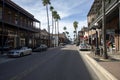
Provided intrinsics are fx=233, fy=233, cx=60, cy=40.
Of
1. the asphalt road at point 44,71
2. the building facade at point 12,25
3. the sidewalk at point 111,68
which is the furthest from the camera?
the building facade at point 12,25

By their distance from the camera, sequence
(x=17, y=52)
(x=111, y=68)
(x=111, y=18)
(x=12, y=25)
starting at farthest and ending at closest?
(x=12, y=25) → (x=111, y=18) → (x=17, y=52) → (x=111, y=68)

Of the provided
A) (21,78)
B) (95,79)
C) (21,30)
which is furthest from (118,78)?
(21,30)

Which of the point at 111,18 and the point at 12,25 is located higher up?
the point at 111,18

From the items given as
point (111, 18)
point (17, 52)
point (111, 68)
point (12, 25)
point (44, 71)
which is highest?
point (111, 18)

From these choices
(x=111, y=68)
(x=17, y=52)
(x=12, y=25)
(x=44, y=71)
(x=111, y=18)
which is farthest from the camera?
(x=12, y=25)

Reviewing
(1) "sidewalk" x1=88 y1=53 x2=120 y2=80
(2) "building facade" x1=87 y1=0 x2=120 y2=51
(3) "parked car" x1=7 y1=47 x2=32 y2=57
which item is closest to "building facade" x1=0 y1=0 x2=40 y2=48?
(3) "parked car" x1=7 y1=47 x2=32 y2=57

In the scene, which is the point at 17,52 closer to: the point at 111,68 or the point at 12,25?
the point at 12,25

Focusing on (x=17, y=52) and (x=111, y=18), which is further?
(x=111, y=18)

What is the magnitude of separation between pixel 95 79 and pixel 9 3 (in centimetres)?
3027

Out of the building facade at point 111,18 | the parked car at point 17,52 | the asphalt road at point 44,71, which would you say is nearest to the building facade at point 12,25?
the parked car at point 17,52

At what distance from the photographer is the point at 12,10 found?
44688 millimetres

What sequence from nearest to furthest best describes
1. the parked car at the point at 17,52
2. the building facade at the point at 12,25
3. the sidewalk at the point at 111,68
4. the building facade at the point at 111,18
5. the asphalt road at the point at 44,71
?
the sidewalk at the point at 111,68 < the asphalt road at the point at 44,71 < the building facade at the point at 111,18 < the parked car at the point at 17,52 < the building facade at the point at 12,25

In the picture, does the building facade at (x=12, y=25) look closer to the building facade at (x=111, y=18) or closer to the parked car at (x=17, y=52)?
the parked car at (x=17, y=52)

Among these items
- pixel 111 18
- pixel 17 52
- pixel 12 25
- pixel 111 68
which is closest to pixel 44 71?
pixel 111 68
